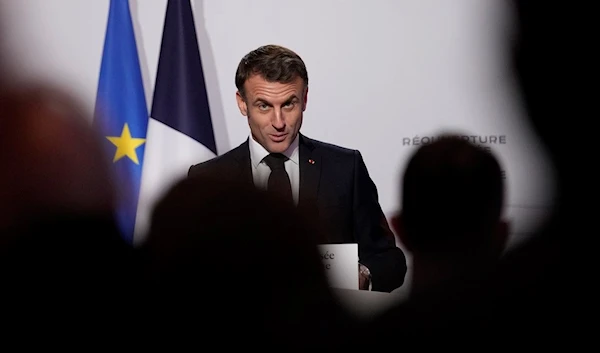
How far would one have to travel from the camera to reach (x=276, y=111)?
2920 millimetres

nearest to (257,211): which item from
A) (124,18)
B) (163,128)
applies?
(163,128)

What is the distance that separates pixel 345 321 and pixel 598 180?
0.13 m

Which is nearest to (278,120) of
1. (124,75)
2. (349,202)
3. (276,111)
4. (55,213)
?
(276,111)

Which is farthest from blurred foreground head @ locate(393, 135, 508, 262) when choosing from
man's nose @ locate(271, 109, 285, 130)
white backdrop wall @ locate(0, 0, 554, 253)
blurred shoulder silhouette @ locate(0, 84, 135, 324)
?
white backdrop wall @ locate(0, 0, 554, 253)

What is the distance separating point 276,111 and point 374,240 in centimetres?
64

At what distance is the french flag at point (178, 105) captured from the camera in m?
3.65

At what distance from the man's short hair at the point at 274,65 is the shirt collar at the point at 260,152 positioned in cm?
25

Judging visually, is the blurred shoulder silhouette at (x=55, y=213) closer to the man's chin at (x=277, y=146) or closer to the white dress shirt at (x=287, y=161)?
the white dress shirt at (x=287, y=161)

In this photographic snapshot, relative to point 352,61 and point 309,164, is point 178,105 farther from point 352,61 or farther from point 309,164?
point 309,164

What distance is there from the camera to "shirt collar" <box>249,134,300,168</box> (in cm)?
288

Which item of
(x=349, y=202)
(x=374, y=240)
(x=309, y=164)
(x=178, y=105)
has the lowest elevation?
(x=374, y=240)

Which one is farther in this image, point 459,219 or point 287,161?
point 287,161

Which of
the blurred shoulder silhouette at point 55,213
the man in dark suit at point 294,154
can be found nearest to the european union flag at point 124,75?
the man in dark suit at point 294,154

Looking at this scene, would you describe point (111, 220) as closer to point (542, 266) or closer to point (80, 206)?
point (80, 206)
